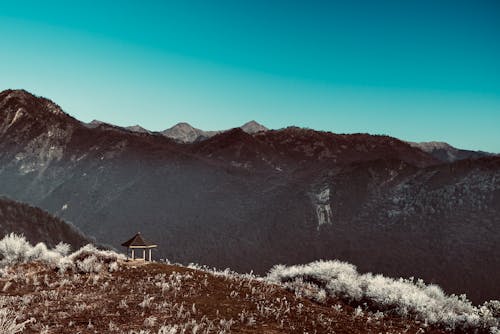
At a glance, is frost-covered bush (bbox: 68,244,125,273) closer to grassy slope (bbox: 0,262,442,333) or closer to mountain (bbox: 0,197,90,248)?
grassy slope (bbox: 0,262,442,333)

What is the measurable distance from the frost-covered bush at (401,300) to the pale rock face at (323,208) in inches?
4853

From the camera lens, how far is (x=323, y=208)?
516 ft

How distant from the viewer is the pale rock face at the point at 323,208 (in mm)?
154000

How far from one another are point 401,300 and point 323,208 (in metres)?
133

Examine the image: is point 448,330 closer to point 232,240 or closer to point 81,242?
point 81,242

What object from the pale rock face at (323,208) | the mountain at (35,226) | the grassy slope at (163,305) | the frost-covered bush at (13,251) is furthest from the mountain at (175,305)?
the pale rock face at (323,208)

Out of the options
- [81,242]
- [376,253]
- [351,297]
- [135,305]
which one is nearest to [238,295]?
[135,305]

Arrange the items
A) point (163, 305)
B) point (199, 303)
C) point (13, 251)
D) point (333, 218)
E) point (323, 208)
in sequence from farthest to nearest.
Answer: point (323, 208)
point (333, 218)
point (13, 251)
point (199, 303)
point (163, 305)

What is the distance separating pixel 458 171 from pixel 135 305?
143719 millimetres

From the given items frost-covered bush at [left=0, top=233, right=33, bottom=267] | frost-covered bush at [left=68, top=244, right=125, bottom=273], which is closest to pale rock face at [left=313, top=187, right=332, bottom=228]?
frost-covered bush at [left=0, top=233, right=33, bottom=267]

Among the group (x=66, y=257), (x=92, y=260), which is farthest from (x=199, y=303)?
(x=66, y=257)

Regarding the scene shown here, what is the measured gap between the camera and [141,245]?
32.5 metres

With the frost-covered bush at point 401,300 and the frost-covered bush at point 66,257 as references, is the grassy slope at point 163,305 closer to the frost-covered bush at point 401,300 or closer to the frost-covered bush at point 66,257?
the frost-covered bush at point 66,257

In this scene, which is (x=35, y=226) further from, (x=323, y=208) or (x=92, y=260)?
(x=323, y=208)
